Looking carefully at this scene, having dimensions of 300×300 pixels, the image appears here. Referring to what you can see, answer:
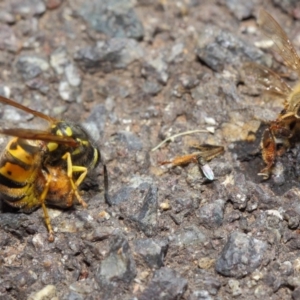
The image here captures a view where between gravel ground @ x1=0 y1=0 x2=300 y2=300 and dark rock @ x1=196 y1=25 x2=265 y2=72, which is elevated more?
dark rock @ x1=196 y1=25 x2=265 y2=72

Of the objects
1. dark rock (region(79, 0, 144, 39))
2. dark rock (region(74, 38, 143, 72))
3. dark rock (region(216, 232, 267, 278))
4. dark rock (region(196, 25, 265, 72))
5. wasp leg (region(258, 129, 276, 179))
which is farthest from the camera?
dark rock (region(79, 0, 144, 39))

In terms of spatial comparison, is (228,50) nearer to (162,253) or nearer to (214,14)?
(214,14)

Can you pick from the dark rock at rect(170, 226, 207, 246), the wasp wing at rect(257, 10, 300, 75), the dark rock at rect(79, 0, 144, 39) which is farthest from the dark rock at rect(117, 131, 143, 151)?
the wasp wing at rect(257, 10, 300, 75)

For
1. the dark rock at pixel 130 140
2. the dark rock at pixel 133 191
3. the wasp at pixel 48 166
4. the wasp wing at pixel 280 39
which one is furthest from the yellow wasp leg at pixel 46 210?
the wasp wing at pixel 280 39

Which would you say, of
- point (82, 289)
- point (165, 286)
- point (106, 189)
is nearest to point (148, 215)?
point (106, 189)

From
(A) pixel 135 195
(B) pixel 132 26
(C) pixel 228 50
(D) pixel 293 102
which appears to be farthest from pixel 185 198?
(B) pixel 132 26

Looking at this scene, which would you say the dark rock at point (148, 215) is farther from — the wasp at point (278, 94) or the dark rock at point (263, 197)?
the wasp at point (278, 94)

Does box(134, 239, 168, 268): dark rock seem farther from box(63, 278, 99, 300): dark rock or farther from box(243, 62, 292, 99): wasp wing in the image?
box(243, 62, 292, 99): wasp wing
